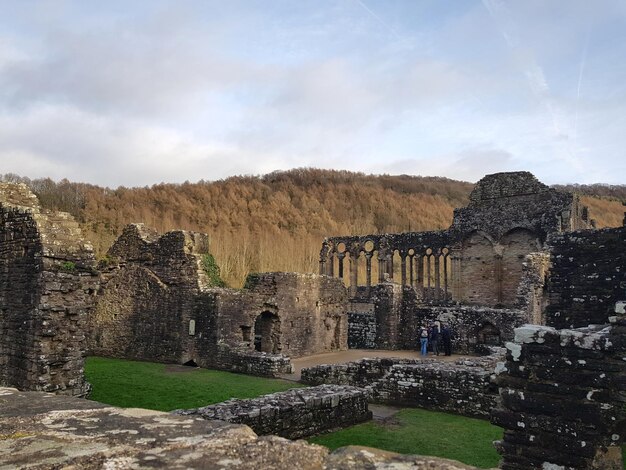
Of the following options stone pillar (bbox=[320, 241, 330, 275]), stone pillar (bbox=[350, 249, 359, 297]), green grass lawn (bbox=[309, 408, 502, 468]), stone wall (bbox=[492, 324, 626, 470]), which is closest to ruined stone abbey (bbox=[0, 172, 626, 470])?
stone wall (bbox=[492, 324, 626, 470])

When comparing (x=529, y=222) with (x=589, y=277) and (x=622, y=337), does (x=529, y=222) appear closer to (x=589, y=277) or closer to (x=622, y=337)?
(x=589, y=277)

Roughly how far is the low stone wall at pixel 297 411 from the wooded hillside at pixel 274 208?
20320mm

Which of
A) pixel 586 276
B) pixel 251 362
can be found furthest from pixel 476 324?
pixel 586 276

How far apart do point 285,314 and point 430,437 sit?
11.5 m

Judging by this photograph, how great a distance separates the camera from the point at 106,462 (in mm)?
2217

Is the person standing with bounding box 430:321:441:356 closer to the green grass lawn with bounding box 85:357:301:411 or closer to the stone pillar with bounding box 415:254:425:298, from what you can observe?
the green grass lawn with bounding box 85:357:301:411

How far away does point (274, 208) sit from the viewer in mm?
71125

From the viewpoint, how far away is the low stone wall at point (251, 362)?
16359 mm

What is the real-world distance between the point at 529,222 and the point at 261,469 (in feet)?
102

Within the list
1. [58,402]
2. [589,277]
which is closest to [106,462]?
[58,402]

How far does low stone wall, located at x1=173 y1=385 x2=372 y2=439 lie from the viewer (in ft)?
27.6

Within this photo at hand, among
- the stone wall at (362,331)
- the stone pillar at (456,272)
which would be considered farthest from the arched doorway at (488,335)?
the stone pillar at (456,272)

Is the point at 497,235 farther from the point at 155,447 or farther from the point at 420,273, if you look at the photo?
the point at 155,447

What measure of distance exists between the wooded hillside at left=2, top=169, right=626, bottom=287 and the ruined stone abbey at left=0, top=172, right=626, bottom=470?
1023 cm
